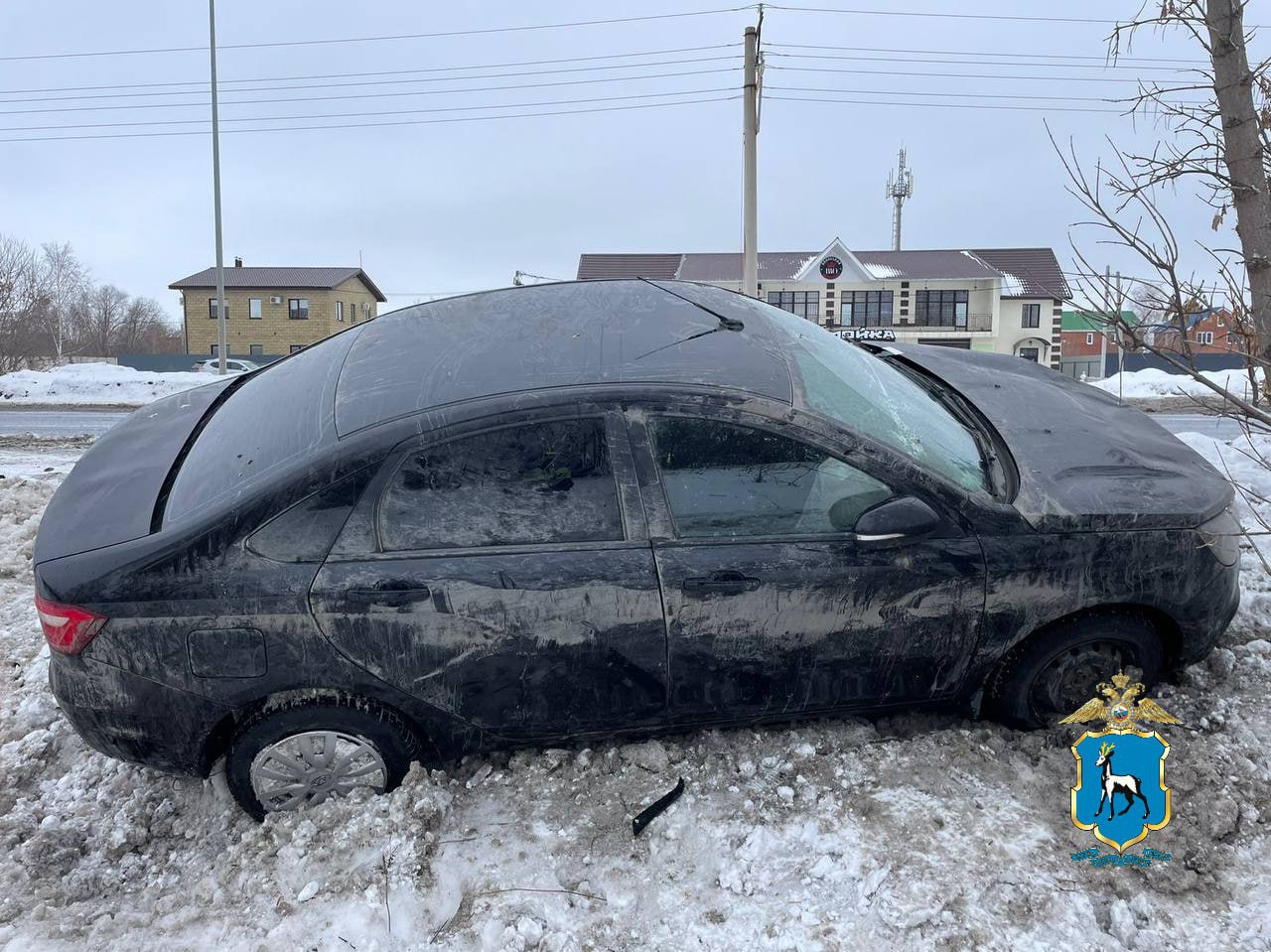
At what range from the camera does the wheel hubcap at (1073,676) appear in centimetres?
290

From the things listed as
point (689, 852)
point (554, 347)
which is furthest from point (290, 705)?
point (554, 347)

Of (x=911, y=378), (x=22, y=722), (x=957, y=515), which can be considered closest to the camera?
(x=957, y=515)

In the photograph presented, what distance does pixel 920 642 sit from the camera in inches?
110

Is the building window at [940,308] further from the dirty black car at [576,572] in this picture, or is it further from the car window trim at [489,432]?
the car window trim at [489,432]

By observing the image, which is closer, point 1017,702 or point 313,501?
point 313,501

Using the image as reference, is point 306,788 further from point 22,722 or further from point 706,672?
point 22,722

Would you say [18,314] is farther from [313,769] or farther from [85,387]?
[313,769]

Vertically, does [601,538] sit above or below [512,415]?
below

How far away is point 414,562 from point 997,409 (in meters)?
2.56

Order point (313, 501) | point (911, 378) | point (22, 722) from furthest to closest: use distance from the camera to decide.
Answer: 1. point (911, 378)
2. point (22, 722)
3. point (313, 501)

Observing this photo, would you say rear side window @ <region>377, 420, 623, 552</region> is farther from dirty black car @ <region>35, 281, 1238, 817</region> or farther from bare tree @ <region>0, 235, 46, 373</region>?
bare tree @ <region>0, 235, 46, 373</region>

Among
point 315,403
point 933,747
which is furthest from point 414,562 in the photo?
point 933,747

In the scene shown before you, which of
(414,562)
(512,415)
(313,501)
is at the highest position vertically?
(512,415)

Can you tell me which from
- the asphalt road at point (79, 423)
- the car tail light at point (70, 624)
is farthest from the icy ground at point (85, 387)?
the car tail light at point (70, 624)
